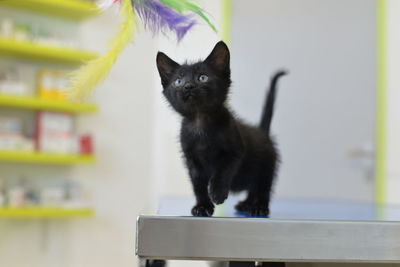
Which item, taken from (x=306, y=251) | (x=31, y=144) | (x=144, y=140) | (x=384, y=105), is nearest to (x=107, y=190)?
(x=144, y=140)

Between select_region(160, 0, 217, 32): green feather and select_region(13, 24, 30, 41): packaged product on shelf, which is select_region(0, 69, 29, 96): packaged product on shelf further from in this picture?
select_region(160, 0, 217, 32): green feather

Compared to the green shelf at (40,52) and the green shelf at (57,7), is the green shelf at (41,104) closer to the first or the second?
the green shelf at (40,52)

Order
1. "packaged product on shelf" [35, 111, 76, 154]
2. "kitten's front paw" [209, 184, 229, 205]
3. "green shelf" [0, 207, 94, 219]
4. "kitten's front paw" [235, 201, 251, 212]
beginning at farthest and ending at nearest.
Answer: "packaged product on shelf" [35, 111, 76, 154] < "green shelf" [0, 207, 94, 219] < "kitten's front paw" [235, 201, 251, 212] < "kitten's front paw" [209, 184, 229, 205]

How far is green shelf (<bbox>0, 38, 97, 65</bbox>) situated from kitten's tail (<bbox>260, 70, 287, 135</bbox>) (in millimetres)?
1384

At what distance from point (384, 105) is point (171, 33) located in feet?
7.24

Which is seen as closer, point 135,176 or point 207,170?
point 207,170

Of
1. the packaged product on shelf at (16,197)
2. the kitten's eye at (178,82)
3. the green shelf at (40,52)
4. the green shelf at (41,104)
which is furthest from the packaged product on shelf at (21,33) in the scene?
the kitten's eye at (178,82)

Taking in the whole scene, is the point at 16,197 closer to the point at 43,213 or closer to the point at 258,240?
the point at 43,213

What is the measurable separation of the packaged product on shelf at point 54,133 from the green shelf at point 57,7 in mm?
459

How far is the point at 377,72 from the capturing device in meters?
2.66

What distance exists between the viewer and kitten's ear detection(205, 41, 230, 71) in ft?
1.96

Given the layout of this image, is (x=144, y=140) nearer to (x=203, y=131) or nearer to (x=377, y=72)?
(x=377, y=72)

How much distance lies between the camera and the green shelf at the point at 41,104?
2.10 m

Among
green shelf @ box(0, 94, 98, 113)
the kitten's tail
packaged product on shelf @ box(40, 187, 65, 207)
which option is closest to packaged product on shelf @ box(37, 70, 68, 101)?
green shelf @ box(0, 94, 98, 113)
